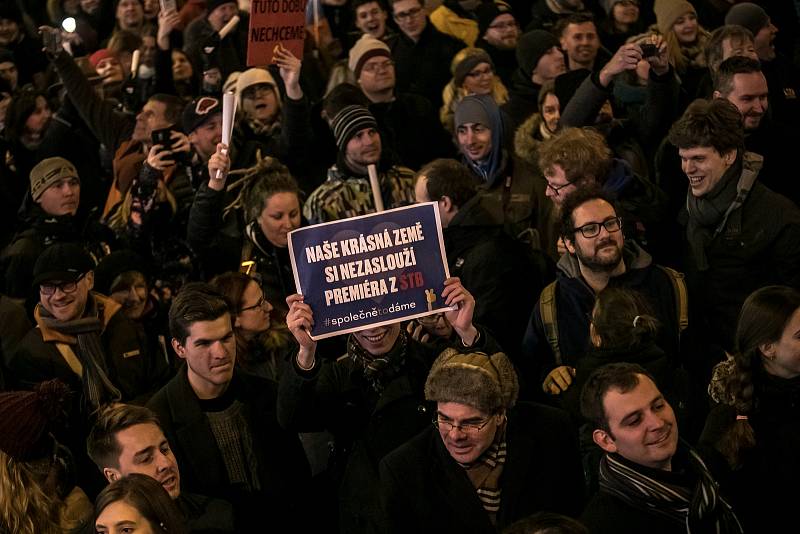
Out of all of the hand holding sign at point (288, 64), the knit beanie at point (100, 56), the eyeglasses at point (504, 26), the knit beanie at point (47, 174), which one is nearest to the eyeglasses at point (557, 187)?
the hand holding sign at point (288, 64)

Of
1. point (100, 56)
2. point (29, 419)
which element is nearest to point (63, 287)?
point (29, 419)

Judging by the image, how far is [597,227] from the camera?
6387 millimetres

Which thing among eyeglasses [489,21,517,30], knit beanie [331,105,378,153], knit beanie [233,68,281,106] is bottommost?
knit beanie [331,105,378,153]

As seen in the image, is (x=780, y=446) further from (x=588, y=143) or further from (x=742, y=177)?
(x=588, y=143)

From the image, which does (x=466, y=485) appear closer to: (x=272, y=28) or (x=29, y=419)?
(x=29, y=419)

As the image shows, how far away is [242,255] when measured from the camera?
7.82m

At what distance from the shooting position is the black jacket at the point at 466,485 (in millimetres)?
5445

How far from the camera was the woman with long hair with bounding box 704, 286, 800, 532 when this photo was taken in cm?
546

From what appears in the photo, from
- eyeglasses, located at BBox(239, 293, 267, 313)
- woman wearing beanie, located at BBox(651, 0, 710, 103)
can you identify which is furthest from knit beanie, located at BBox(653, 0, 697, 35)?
eyeglasses, located at BBox(239, 293, 267, 313)

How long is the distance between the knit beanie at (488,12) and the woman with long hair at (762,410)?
5058 millimetres

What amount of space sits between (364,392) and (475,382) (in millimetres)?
895

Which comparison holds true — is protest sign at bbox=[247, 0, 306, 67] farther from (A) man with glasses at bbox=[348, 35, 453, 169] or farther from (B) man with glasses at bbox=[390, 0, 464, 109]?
(B) man with glasses at bbox=[390, 0, 464, 109]

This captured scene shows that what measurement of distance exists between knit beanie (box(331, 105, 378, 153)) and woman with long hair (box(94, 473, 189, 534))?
3459mm

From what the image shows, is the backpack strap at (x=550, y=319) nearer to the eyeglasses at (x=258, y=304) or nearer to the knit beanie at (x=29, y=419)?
the eyeglasses at (x=258, y=304)
